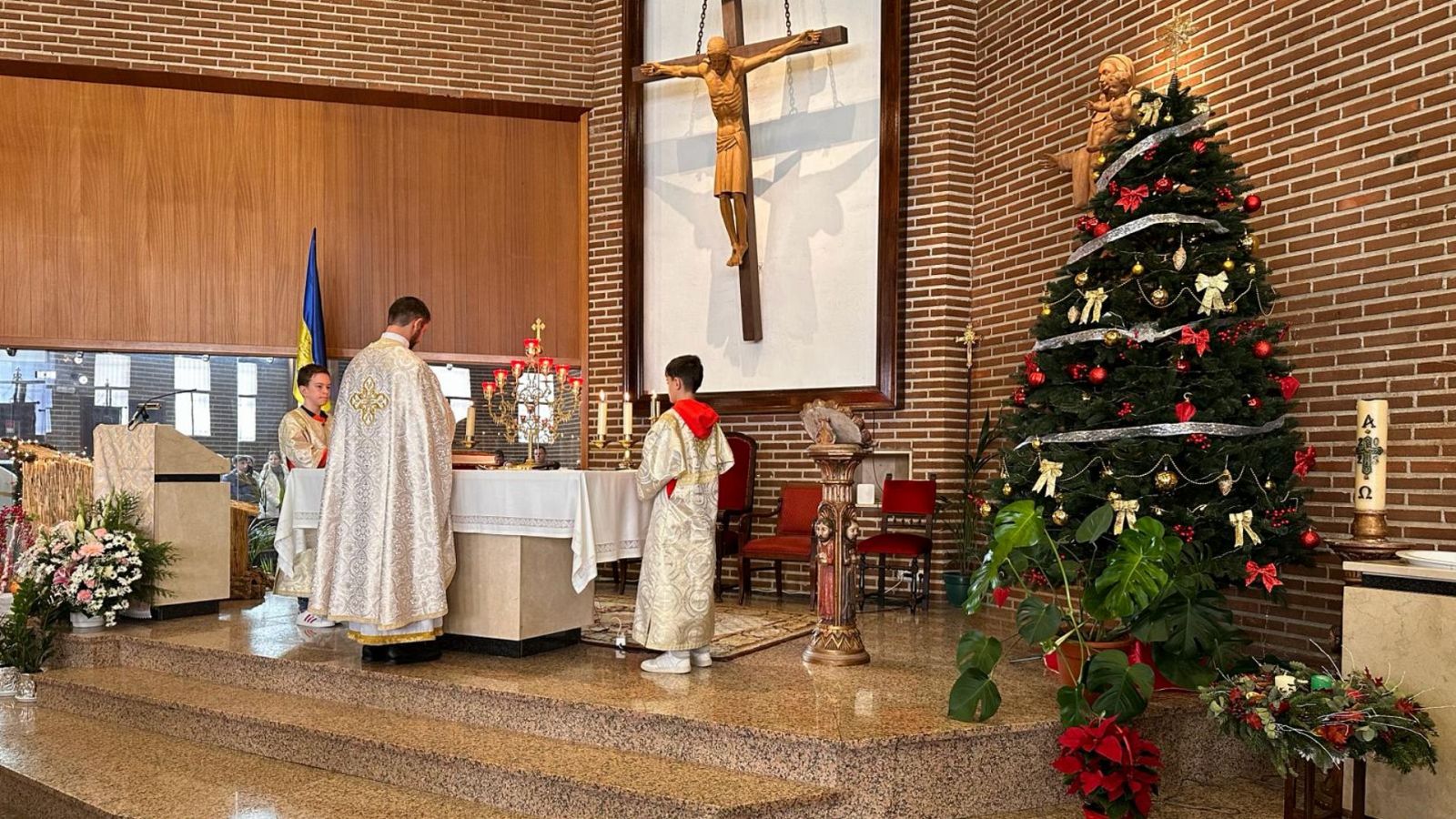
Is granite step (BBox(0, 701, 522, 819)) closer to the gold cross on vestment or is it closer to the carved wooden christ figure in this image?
the gold cross on vestment

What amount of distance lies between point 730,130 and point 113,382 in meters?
5.46

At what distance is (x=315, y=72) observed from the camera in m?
9.43

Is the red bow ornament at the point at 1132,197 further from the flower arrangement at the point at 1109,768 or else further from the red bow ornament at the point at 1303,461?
the flower arrangement at the point at 1109,768

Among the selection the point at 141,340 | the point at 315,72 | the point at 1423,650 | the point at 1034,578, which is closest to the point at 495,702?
the point at 1034,578

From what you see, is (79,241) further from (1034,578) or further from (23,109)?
(1034,578)

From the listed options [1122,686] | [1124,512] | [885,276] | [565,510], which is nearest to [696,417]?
[565,510]

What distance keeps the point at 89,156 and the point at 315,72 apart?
6.10 feet

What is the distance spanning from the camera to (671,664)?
5324 millimetres

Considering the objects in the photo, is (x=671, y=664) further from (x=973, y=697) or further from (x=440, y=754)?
(x=973, y=697)

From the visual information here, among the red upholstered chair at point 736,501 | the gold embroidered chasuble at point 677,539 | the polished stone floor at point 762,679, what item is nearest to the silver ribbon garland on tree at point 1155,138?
the gold embroidered chasuble at point 677,539

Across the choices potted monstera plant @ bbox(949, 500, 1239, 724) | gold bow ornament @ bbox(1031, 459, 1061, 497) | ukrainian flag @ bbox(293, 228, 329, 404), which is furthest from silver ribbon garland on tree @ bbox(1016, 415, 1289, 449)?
ukrainian flag @ bbox(293, 228, 329, 404)

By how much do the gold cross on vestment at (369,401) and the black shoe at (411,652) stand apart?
1092 mm

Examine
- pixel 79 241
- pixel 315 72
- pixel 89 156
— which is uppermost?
pixel 315 72

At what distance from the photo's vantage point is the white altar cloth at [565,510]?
17.8 feet
